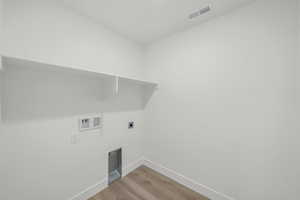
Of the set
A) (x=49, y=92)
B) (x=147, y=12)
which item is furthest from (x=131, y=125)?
(x=147, y=12)

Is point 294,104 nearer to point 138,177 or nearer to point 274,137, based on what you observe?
point 274,137

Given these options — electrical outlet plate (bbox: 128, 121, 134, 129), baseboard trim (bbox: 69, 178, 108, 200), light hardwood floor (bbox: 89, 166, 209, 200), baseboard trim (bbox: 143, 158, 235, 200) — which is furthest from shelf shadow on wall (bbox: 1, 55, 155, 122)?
baseboard trim (bbox: 143, 158, 235, 200)

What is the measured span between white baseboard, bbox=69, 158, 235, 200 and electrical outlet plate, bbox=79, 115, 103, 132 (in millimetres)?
825

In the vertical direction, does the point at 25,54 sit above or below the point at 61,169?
above

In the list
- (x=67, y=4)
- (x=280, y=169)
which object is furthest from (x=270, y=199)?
(x=67, y=4)

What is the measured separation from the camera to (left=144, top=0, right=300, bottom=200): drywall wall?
3.72 ft

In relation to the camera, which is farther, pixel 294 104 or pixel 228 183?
pixel 228 183

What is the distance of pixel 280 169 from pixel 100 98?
2247 millimetres

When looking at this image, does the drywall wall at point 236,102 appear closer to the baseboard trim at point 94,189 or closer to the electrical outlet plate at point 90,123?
the baseboard trim at point 94,189

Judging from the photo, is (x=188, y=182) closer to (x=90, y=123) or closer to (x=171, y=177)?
(x=171, y=177)

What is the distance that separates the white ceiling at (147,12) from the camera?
4.36 feet

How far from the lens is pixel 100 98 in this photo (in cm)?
165

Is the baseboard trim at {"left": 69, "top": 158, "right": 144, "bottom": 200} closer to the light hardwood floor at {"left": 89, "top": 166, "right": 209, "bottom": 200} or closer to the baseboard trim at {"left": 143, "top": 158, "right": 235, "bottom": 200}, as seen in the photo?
the light hardwood floor at {"left": 89, "top": 166, "right": 209, "bottom": 200}

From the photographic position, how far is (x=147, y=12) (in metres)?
1.49
